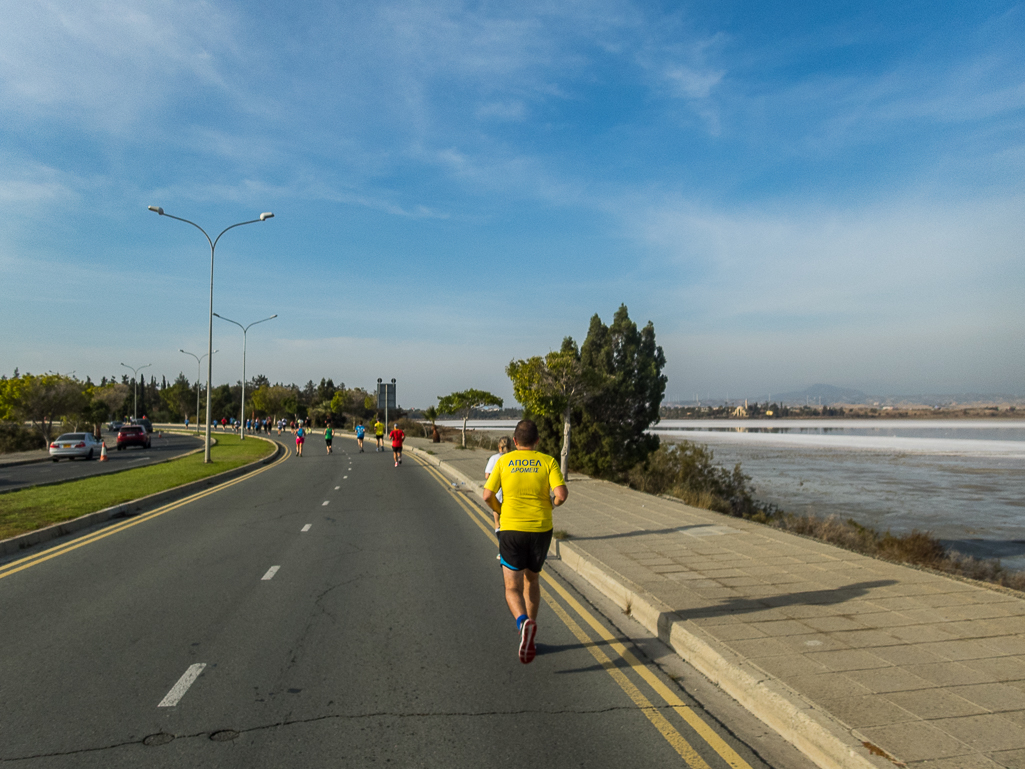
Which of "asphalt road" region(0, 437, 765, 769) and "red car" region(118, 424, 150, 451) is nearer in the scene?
"asphalt road" region(0, 437, 765, 769)

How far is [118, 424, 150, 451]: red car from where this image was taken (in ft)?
153

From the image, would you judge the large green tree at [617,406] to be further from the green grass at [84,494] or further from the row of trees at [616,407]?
the green grass at [84,494]

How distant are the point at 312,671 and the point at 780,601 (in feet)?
14.6

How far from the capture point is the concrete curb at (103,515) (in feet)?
36.8

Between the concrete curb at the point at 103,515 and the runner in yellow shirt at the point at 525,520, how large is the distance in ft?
29.1

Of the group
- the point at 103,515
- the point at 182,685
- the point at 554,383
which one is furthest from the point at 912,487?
the point at 182,685

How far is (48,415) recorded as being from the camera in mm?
55188

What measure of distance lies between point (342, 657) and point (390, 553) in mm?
4897

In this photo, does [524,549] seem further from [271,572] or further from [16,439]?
[16,439]

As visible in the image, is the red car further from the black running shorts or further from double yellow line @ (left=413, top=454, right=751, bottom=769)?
the black running shorts

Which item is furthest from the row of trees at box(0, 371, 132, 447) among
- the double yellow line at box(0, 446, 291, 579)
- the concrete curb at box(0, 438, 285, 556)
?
the double yellow line at box(0, 446, 291, 579)

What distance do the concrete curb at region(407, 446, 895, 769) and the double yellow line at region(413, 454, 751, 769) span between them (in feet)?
1.33

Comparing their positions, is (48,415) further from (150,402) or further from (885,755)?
(150,402)

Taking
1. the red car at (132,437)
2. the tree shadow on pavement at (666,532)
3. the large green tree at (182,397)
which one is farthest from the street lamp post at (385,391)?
the large green tree at (182,397)
